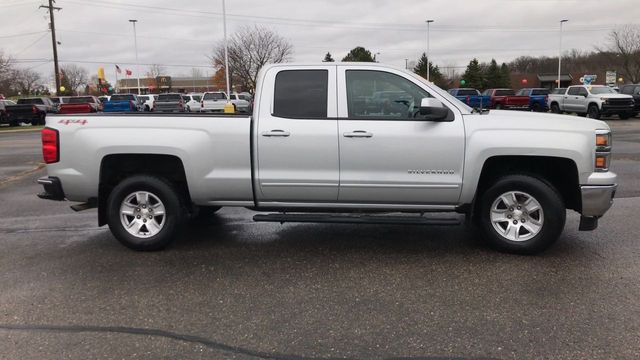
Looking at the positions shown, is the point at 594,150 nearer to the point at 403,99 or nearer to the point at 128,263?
the point at 403,99

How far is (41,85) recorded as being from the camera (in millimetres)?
102812

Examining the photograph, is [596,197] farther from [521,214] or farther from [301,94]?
[301,94]

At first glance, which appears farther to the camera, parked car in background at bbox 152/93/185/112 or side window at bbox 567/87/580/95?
parked car in background at bbox 152/93/185/112

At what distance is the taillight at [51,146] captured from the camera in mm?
5594

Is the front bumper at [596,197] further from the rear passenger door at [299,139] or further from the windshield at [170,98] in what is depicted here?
the windshield at [170,98]

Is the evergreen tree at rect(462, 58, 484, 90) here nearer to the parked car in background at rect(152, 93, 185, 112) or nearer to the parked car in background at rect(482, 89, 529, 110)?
the parked car in background at rect(482, 89, 529, 110)

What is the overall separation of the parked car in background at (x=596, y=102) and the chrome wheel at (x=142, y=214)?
87.3 ft

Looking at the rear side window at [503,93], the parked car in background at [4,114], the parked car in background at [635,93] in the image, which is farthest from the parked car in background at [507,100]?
the parked car in background at [4,114]

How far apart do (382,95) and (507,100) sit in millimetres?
33580

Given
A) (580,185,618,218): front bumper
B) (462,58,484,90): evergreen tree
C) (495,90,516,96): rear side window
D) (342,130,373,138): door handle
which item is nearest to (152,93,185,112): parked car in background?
(495,90,516,96): rear side window

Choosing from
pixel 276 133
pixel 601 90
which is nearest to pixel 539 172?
pixel 276 133

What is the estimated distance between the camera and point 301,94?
18.1 feet

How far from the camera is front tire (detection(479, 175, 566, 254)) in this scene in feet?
17.1

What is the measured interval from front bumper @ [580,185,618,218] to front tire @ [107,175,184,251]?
406 centimetres
